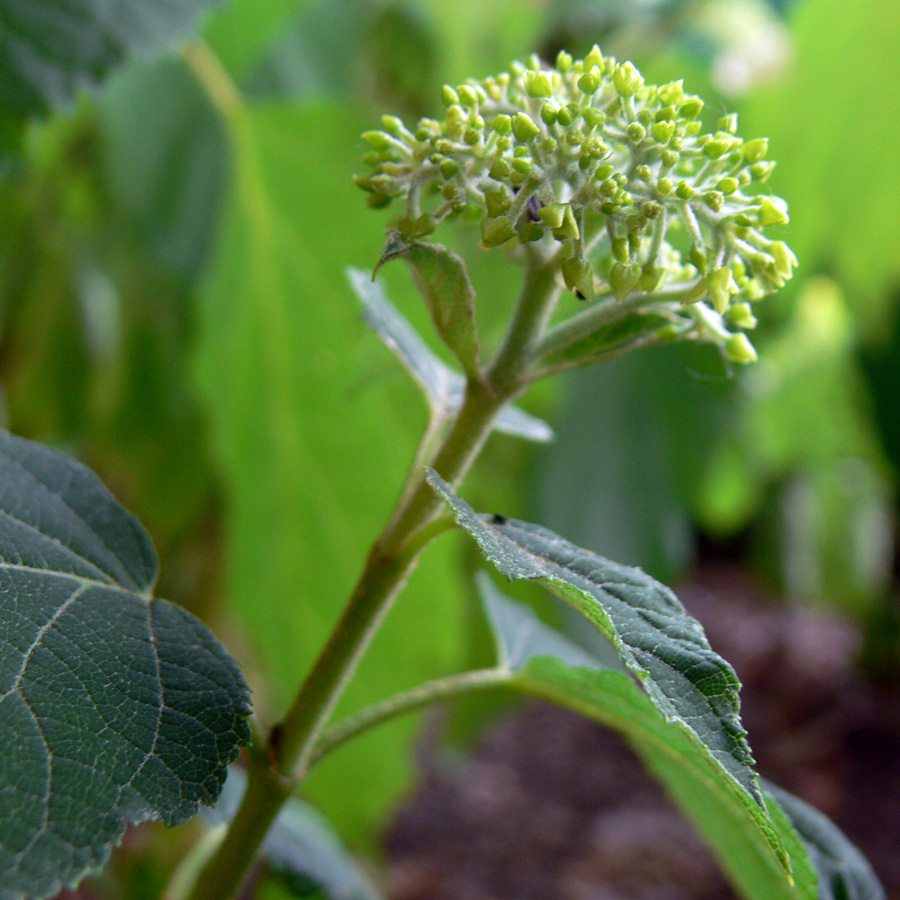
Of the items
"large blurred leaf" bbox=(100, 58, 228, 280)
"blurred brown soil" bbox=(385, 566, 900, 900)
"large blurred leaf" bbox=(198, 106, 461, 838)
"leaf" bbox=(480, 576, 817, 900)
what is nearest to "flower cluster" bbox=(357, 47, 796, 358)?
"leaf" bbox=(480, 576, 817, 900)

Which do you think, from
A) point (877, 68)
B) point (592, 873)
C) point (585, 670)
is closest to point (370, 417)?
point (585, 670)

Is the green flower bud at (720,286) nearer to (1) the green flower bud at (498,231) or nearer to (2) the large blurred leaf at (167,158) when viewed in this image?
(1) the green flower bud at (498,231)

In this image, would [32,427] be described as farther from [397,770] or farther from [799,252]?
[799,252]

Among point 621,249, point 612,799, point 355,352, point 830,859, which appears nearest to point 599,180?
point 621,249

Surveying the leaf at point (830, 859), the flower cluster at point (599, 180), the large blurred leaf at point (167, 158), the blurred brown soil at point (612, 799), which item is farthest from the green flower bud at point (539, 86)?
the blurred brown soil at point (612, 799)

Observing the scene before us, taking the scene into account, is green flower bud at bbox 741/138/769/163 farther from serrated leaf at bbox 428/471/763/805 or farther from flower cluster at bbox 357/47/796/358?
serrated leaf at bbox 428/471/763/805

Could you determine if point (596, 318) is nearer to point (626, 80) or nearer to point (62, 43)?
point (626, 80)
